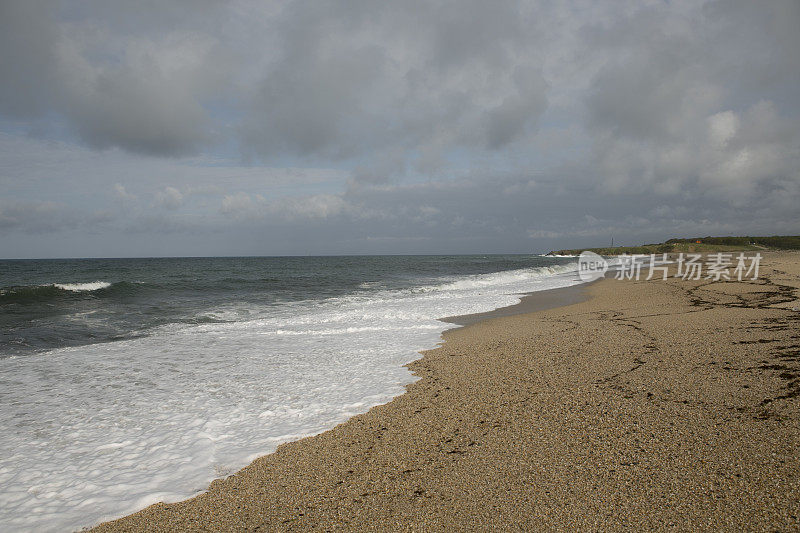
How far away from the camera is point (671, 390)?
5195mm

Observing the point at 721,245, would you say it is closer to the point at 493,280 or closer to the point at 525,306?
the point at 493,280

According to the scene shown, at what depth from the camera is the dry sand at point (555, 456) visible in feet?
10.1

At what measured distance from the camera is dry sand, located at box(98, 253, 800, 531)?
306 cm

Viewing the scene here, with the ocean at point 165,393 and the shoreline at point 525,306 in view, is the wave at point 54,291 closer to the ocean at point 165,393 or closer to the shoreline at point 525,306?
the ocean at point 165,393

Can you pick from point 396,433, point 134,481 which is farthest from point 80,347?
Result: point 396,433

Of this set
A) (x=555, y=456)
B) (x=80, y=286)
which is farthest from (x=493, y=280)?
(x=80, y=286)

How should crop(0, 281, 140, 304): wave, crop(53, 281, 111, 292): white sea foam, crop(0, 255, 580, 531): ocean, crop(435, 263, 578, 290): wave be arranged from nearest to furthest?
1. crop(0, 255, 580, 531): ocean
2. crop(0, 281, 140, 304): wave
3. crop(53, 281, 111, 292): white sea foam
4. crop(435, 263, 578, 290): wave

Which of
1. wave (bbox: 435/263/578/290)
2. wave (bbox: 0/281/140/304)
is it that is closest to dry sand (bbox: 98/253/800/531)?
wave (bbox: 435/263/578/290)

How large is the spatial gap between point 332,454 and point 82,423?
3913 mm

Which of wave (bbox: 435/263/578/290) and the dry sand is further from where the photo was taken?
wave (bbox: 435/263/578/290)

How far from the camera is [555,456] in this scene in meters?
3.82

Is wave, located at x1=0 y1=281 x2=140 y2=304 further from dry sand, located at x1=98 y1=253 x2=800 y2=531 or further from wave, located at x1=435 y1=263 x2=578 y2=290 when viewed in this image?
dry sand, located at x1=98 y1=253 x2=800 y2=531

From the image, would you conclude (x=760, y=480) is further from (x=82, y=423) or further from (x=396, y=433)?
(x=82, y=423)

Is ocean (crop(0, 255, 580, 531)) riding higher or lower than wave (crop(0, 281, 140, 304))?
lower
